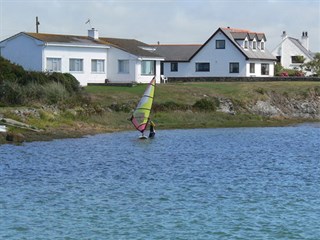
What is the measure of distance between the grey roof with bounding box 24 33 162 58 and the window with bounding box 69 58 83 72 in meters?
1.70

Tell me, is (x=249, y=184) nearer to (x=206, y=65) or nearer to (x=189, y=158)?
(x=189, y=158)

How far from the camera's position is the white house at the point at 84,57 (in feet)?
249

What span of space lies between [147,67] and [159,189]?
5077cm

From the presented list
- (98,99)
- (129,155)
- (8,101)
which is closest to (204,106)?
(98,99)

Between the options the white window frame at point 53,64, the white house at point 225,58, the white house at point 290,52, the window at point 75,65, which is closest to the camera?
the white window frame at point 53,64

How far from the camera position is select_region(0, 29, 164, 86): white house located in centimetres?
7588

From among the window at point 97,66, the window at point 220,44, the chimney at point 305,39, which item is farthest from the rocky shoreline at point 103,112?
the chimney at point 305,39

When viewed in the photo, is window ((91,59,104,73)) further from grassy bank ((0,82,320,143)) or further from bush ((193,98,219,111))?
bush ((193,98,219,111))

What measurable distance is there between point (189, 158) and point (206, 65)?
55.1m

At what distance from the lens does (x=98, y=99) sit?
6625 centimetres

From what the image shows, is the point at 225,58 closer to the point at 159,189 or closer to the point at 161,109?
the point at 161,109

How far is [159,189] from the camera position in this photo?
33500 mm

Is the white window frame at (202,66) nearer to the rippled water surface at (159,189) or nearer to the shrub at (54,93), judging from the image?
the shrub at (54,93)

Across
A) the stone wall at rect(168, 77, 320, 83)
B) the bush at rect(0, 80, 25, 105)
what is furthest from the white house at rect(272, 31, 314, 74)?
the bush at rect(0, 80, 25, 105)
